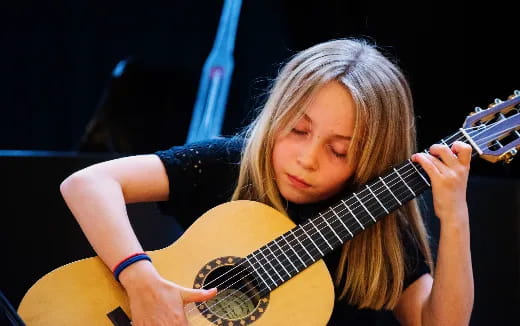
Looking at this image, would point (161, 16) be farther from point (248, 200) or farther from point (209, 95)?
point (248, 200)

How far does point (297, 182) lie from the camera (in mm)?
1305

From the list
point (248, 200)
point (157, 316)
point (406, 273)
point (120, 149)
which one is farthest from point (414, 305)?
point (120, 149)

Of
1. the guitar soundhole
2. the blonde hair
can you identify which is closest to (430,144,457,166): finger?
the blonde hair

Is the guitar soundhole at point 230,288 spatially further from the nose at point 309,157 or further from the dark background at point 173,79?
the dark background at point 173,79

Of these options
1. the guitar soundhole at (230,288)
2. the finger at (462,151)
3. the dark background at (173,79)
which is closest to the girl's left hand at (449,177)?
the finger at (462,151)

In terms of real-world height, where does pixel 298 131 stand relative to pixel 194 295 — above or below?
above

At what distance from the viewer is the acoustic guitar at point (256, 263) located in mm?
1154

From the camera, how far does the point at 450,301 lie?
4.22ft

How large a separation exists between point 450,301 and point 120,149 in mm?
1489

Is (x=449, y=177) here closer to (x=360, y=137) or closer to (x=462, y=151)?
(x=462, y=151)

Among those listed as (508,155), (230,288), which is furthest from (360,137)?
(230,288)

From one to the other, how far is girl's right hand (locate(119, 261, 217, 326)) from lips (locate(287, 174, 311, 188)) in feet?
1.01

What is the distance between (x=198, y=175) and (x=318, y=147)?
0.31m

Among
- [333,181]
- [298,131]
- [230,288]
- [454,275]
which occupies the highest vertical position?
[298,131]
